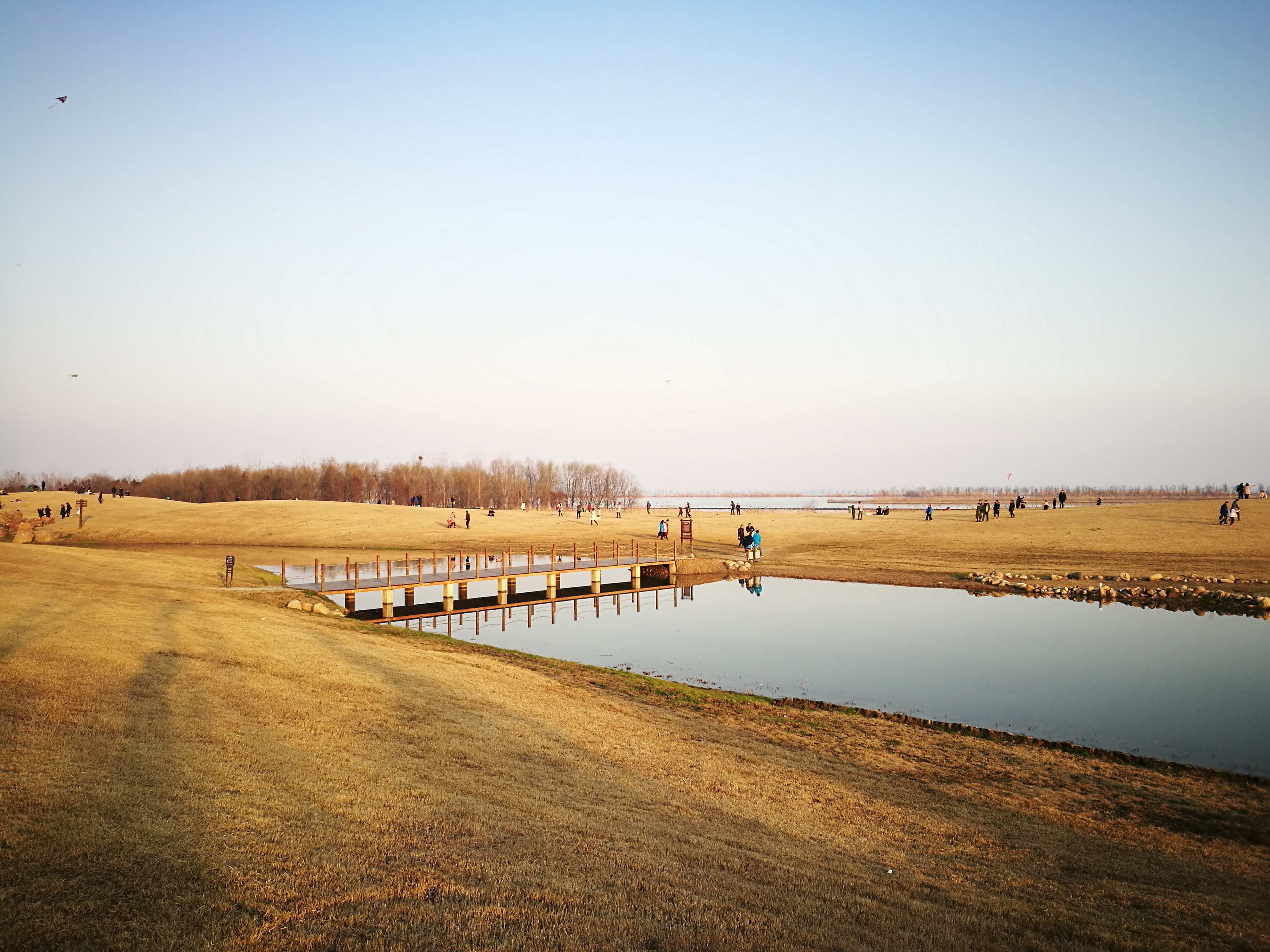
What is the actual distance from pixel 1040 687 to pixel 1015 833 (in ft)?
41.8

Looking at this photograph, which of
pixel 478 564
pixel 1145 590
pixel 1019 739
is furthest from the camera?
pixel 1145 590

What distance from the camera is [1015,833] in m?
10.8

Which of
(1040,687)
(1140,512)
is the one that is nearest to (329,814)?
(1040,687)

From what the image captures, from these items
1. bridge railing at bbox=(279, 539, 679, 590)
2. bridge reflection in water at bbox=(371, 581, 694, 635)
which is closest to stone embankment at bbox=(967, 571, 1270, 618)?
bridge reflection in water at bbox=(371, 581, 694, 635)

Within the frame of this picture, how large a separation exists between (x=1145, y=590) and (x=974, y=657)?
56.5 ft

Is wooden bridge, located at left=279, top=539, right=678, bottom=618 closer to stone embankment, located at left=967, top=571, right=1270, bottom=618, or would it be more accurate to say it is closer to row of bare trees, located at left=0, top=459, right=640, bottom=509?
stone embankment, located at left=967, top=571, right=1270, bottom=618

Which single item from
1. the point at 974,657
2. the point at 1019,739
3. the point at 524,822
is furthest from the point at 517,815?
the point at 974,657

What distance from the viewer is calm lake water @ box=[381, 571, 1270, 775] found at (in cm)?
1864

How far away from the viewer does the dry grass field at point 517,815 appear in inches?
240

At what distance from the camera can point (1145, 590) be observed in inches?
1474

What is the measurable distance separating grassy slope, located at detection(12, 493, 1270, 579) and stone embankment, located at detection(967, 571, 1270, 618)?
219cm

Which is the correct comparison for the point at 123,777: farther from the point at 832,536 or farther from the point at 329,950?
the point at 832,536

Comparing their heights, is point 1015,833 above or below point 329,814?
below

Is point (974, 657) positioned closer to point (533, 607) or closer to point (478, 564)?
point (533, 607)
